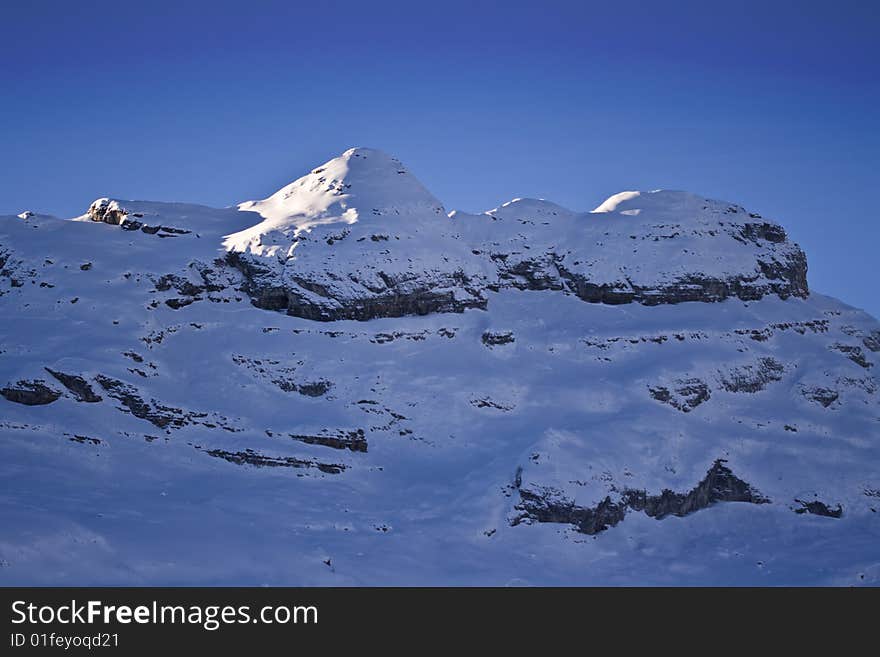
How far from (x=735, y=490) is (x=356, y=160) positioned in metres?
52.5

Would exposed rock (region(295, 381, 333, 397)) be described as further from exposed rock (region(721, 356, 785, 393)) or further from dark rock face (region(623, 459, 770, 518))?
exposed rock (region(721, 356, 785, 393))

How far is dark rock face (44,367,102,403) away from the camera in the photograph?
79.4 metres

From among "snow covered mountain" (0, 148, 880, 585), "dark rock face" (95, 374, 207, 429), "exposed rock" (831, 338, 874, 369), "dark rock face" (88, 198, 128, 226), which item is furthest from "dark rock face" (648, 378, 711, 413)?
"dark rock face" (88, 198, 128, 226)

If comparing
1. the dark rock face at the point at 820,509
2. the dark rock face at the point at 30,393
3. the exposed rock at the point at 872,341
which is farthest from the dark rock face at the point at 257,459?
the exposed rock at the point at 872,341

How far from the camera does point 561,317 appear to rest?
10438cm

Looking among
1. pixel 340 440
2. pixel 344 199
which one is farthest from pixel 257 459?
pixel 344 199

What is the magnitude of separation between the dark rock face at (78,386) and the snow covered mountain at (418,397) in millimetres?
181

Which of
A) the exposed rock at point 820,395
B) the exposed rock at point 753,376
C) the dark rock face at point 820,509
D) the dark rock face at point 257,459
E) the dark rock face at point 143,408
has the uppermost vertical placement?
the exposed rock at point 753,376

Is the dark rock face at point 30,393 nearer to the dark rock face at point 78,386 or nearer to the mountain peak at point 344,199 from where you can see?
the dark rock face at point 78,386

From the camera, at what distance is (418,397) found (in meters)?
88.0

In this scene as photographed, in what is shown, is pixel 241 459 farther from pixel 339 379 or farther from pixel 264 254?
pixel 264 254

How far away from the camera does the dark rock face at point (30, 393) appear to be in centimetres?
7762

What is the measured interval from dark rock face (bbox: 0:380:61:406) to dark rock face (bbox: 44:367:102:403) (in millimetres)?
1448

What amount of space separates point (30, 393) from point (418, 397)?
97.1 ft
